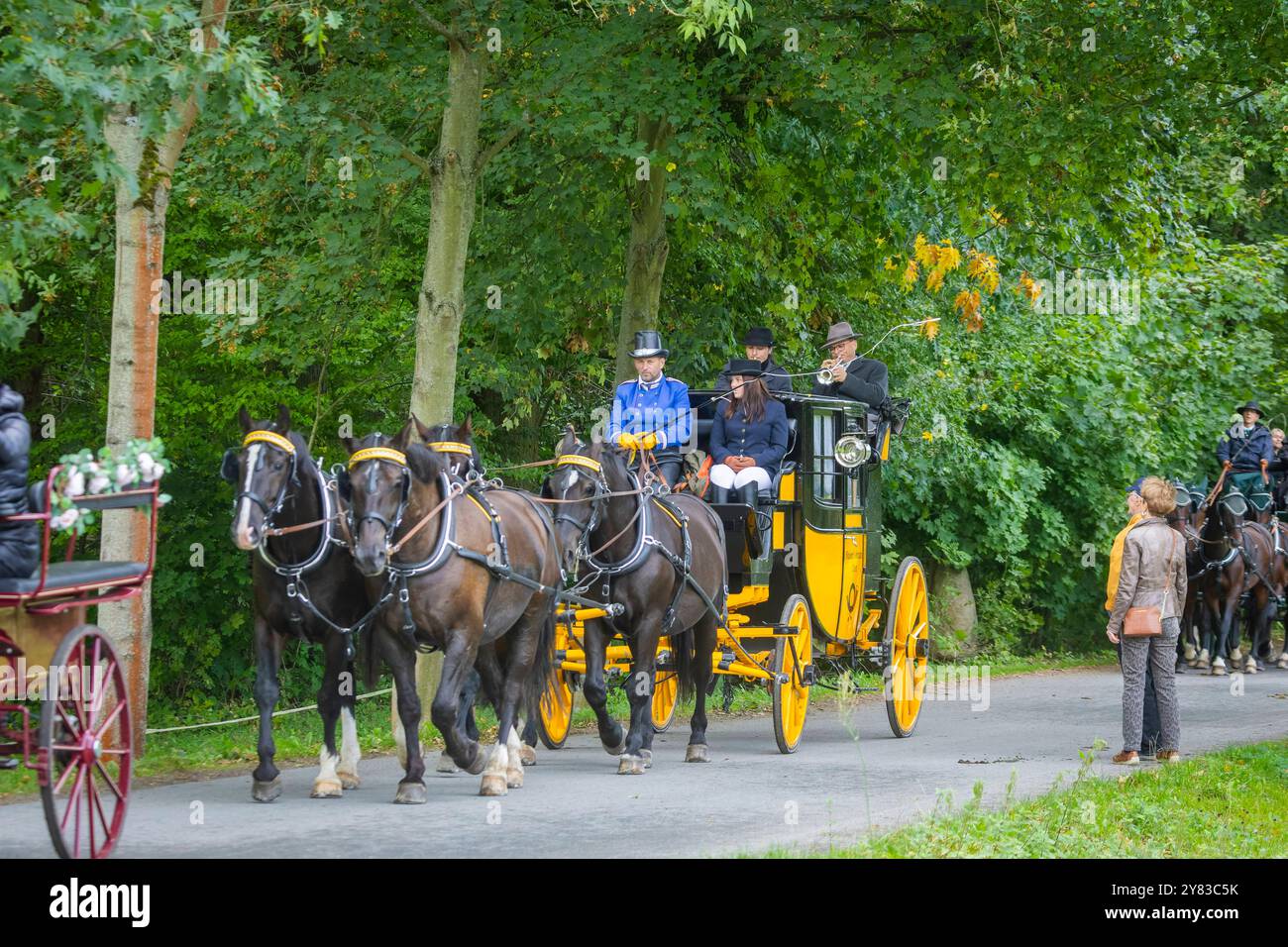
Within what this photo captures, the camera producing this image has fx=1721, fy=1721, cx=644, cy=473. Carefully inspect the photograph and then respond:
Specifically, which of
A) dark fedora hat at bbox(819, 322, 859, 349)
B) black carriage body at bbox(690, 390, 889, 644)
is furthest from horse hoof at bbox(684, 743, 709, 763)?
dark fedora hat at bbox(819, 322, 859, 349)

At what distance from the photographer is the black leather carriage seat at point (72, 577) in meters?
7.26

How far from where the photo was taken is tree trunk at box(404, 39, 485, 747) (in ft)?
42.1

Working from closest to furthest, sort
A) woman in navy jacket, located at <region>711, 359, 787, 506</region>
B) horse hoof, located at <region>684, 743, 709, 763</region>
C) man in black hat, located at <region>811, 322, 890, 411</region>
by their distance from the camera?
horse hoof, located at <region>684, 743, 709, 763</region> < woman in navy jacket, located at <region>711, 359, 787, 506</region> < man in black hat, located at <region>811, 322, 890, 411</region>

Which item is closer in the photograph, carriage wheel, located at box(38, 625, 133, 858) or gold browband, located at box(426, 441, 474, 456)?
carriage wheel, located at box(38, 625, 133, 858)

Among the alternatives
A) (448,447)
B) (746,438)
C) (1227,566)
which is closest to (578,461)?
(448,447)

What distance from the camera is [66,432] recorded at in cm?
1703

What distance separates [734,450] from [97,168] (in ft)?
19.7

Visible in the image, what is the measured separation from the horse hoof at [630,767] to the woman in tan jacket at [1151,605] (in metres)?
3.35

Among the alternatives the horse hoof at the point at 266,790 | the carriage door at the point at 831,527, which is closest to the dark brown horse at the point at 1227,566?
the carriage door at the point at 831,527

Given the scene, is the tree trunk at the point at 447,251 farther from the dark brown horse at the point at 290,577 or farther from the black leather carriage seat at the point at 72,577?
the black leather carriage seat at the point at 72,577

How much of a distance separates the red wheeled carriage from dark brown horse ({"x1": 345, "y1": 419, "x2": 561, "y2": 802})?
6.11ft

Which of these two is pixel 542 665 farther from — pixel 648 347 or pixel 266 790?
pixel 648 347

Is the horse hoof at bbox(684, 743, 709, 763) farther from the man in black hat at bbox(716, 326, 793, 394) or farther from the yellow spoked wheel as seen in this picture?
the man in black hat at bbox(716, 326, 793, 394)

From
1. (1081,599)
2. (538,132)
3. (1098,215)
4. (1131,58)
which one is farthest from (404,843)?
(1081,599)
